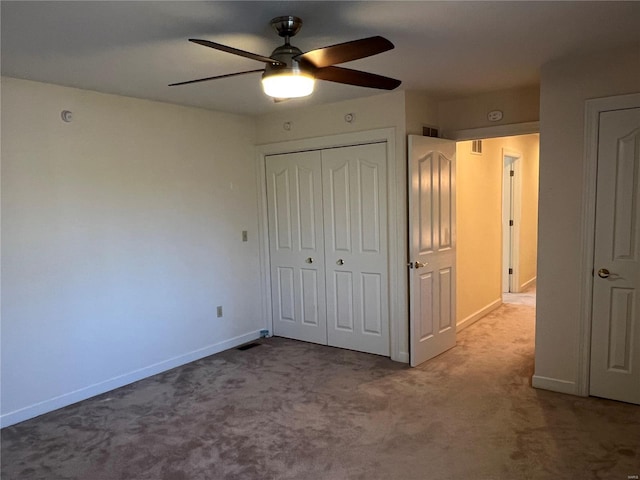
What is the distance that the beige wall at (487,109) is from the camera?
390cm

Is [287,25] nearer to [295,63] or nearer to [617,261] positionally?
[295,63]

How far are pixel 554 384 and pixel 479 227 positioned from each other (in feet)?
7.33

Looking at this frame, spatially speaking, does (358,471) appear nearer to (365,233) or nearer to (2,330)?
(365,233)

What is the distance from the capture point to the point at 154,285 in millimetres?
4020

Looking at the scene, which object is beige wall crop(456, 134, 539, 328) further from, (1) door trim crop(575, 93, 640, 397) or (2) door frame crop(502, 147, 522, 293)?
(1) door trim crop(575, 93, 640, 397)

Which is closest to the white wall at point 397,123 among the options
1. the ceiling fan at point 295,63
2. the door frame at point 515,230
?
the ceiling fan at point 295,63

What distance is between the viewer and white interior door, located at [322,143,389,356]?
4.19 meters

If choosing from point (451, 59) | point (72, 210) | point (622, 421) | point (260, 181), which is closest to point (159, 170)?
point (72, 210)

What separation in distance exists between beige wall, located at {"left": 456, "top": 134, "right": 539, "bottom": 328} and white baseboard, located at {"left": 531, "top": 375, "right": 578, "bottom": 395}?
1.49 metres

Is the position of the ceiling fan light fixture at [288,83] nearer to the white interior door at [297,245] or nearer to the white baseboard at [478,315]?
the white interior door at [297,245]

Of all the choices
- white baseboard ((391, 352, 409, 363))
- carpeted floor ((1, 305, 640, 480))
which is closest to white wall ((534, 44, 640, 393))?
carpeted floor ((1, 305, 640, 480))

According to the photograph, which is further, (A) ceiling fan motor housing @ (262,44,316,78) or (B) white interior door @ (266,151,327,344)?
(B) white interior door @ (266,151,327,344)

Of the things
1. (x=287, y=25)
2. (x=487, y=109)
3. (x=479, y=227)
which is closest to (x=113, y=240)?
(x=287, y=25)

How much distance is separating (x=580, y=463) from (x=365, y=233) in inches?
94.8
